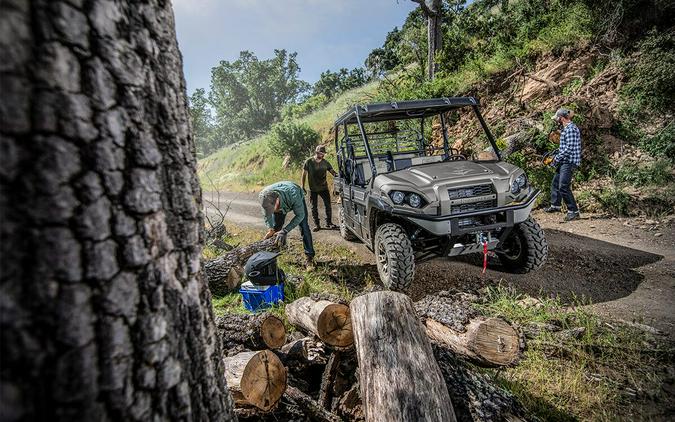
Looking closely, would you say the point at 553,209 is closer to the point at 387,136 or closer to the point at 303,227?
the point at 387,136

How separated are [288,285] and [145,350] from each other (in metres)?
3.47

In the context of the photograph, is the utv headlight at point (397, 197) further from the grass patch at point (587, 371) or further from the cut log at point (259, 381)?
the cut log at point (259, 381)

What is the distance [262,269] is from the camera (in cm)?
376

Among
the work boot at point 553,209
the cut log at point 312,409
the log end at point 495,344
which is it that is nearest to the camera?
the cut log at point 312,409

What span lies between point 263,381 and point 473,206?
2.78m

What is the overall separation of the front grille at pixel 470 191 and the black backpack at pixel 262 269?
2086 millimetres

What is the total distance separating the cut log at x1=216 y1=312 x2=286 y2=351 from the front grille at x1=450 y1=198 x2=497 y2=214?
2.16 m

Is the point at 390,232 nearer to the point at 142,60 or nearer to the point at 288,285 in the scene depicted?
the point at 288,285

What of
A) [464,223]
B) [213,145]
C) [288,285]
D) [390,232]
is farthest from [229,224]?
[213,145]

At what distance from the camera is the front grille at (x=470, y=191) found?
3.56m

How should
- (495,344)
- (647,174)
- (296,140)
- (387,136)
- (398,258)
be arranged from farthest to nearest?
1. (296,140)
2. (647,174)
3. (387,136)
4. (398,258)
5. (495,344)

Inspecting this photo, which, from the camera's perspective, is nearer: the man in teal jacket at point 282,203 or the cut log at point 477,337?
the cut log at point 477,337

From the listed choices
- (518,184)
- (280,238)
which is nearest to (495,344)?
(518,184)

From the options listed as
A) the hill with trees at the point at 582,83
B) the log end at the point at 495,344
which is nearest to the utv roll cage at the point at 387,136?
the log end at the point at 495,344
